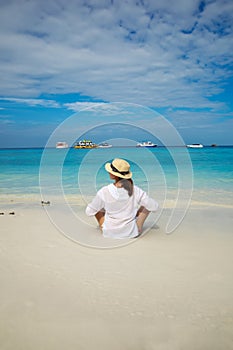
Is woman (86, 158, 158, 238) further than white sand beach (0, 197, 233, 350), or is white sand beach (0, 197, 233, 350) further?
woman (86, 158, 158, 238)

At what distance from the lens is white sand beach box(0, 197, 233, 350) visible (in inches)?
90.7

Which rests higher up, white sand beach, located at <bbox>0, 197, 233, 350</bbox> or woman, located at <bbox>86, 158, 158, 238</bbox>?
woman, located at <bbox>86, 158, 158, 238</bbox>

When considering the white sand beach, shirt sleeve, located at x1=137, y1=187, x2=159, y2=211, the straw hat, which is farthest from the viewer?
shirt sleeve, located at x1=137, y1=187, x2=159, y2=211

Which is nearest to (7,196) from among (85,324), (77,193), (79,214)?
(77,193)

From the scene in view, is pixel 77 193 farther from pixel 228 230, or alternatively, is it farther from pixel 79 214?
pixel 228 230

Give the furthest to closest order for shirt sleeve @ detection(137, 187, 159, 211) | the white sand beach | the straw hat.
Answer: shirt sleeve @ detection(137, 187, 159, 211)
the straw hat
the white sand beach

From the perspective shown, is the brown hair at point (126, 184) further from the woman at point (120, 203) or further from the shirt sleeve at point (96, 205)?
the shirt sleeve at point (96, 205)

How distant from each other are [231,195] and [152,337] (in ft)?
25.0

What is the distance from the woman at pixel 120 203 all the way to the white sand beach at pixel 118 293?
0.34 m

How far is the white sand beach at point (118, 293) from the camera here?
230cm

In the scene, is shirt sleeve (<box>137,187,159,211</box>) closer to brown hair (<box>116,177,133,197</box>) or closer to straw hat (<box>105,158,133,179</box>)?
brown hair (<box>116,177,133,197</box>)

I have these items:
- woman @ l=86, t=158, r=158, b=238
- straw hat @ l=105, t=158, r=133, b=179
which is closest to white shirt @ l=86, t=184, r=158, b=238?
woman @ l=86, t=158, r=158, b=238

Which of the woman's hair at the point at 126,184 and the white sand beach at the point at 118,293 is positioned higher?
the woman's hair at the point at 126,184

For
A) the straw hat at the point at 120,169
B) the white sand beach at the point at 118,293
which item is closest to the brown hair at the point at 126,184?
the straw hat at the point at 120,169
